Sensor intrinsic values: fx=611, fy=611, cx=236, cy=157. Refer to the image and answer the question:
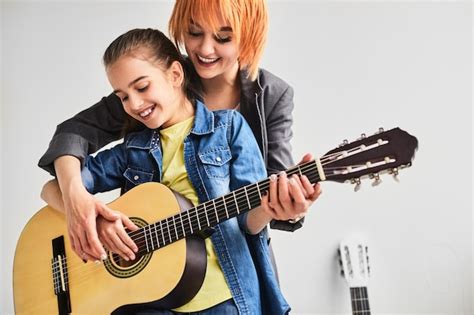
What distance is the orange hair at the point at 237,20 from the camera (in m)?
1.25

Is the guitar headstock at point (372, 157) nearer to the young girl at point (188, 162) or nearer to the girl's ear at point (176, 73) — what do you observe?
the young girl at point (188, 162)

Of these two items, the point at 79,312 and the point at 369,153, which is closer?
the point at 369,153

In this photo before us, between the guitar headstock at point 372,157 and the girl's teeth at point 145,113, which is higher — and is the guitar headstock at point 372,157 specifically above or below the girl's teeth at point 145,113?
below

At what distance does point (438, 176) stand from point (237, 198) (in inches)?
32.8

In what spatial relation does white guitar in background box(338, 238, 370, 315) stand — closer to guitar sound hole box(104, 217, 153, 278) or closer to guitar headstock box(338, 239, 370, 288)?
guitar headstock box(338, 239, 370, 288)

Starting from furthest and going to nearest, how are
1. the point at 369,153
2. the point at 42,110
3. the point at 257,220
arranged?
the point at 42,110
the point at 257,220
the point at 369,153

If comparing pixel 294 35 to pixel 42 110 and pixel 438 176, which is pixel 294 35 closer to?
pixel 438 176

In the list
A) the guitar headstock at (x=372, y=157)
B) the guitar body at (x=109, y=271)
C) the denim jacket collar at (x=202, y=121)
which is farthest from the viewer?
the denim jacket collar at (x=202, y=121)

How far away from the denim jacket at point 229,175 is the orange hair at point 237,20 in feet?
0.49

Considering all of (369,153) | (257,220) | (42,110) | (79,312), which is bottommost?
(79,312)

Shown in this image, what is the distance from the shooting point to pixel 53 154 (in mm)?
1280

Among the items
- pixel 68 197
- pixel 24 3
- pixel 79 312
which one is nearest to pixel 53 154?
pixel 68 197

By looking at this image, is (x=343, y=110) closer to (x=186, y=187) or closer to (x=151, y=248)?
(x=186, y=187)

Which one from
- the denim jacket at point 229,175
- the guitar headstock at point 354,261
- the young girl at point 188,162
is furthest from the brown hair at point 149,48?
the guitar headstock at point 354,261
